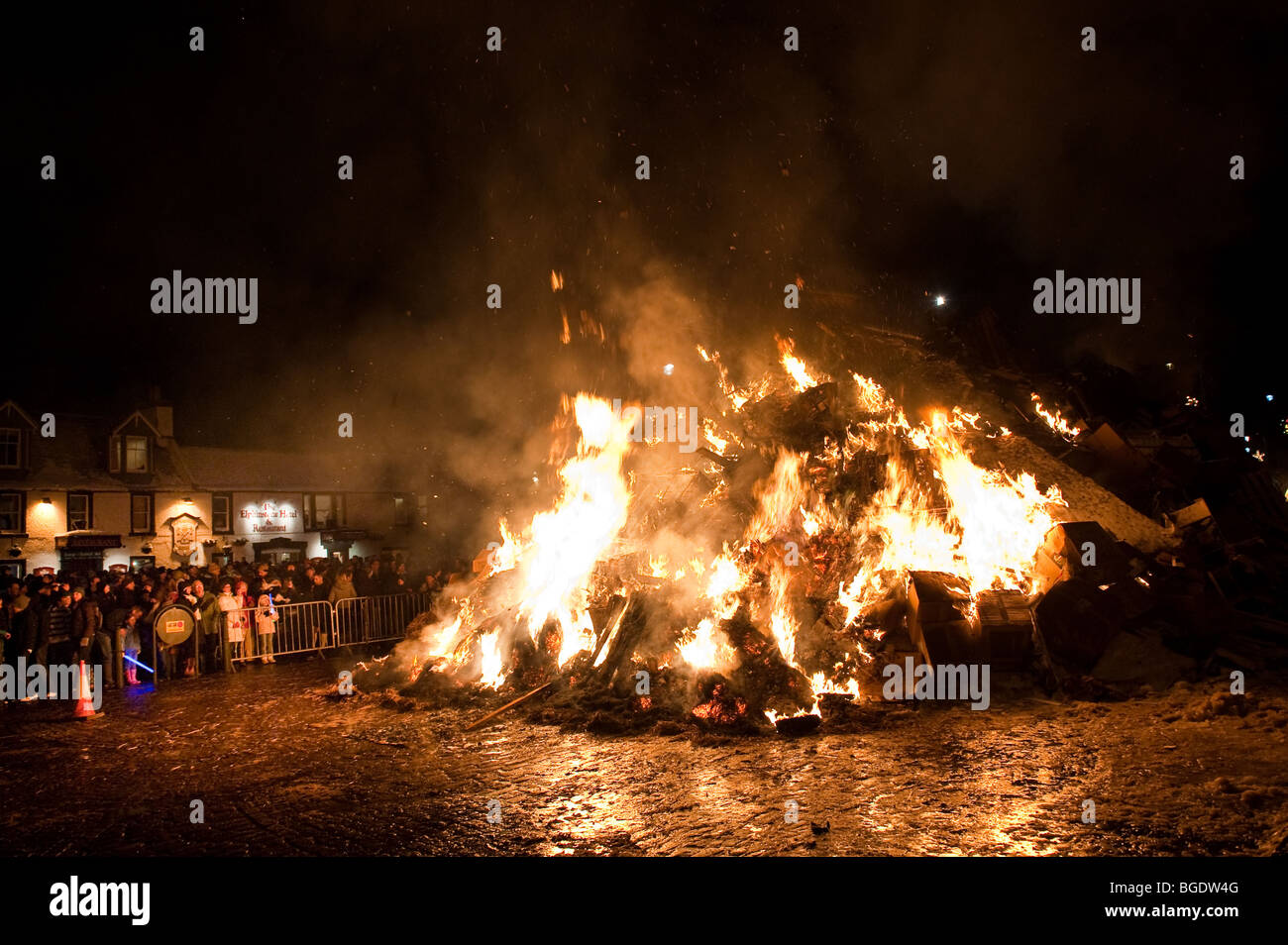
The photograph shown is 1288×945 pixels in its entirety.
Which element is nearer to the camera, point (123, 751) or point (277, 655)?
point (123, 751)

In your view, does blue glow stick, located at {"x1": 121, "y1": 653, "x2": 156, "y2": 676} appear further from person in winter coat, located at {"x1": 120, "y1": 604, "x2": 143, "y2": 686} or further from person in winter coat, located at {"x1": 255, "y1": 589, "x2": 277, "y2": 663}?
person in winter coat, located at {"x1": 255, "y1": 589, "x2": 277, "y2": 663}

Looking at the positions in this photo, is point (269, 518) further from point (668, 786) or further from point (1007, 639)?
point (1007, 639)

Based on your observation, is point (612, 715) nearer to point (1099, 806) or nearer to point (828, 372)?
point (1099, 806)

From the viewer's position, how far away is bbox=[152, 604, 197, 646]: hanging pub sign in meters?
12.8

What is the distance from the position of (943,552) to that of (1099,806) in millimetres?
6255

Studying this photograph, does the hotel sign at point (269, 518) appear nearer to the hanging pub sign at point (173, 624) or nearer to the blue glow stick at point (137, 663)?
the hanging pub sign at point (173, 624)

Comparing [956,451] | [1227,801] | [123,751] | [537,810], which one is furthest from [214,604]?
[1227,801]

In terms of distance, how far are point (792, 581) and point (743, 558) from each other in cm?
91

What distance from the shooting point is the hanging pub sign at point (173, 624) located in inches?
503

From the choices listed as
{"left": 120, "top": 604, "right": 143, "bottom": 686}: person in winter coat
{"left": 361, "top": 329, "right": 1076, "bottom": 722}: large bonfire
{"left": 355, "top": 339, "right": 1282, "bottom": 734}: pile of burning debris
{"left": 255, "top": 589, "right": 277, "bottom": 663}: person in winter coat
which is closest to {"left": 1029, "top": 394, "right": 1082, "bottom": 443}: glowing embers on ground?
{"left": 355, "top": 339, "right": 1282, "bottom": 734}: pile of burning debris

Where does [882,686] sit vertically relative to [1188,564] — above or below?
below

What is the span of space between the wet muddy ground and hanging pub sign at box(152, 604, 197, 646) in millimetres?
3274

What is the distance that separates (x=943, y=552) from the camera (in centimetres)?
1162

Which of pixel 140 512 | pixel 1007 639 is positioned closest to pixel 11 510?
pixel 140 512
